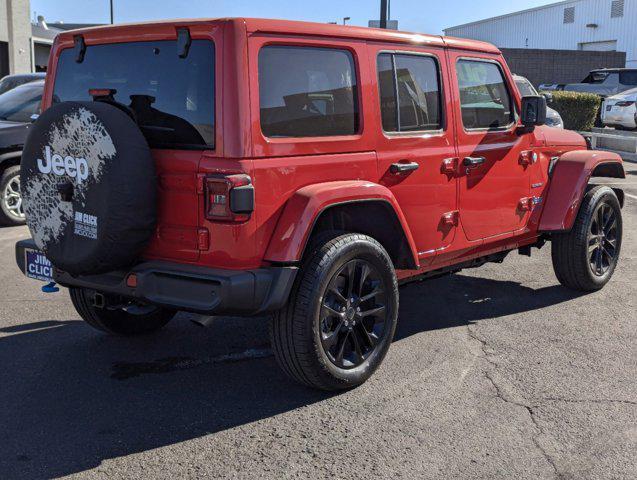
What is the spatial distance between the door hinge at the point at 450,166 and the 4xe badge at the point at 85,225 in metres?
2.16

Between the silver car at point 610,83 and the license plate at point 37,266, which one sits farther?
the silver car at point 610,83

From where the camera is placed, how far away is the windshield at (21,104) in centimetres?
943

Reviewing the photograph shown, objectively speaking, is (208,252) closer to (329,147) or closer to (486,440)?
(329,147)

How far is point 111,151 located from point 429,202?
198 centimetres

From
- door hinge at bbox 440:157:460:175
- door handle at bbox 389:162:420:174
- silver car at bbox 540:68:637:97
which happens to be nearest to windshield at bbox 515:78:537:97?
door hinge at bbox 440:157:460:175

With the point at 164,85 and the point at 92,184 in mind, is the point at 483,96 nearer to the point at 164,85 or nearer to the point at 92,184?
the point at 164,85

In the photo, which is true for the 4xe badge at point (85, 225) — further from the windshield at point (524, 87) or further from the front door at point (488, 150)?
the windshield at point (524, 87)

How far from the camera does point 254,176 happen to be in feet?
12.2

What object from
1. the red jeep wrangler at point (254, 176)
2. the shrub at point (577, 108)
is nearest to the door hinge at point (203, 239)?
the red jeep wrangler at point (254, 176)

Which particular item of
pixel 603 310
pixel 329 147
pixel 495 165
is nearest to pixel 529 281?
pixel 603 310

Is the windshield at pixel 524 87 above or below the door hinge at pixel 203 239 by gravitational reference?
above

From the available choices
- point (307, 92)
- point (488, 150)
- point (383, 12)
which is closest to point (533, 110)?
point (488, 150)

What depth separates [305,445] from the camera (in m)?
3.60

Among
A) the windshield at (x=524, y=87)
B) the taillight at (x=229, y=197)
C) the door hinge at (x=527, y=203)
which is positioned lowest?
the door hinge at (x=527, y=203)
